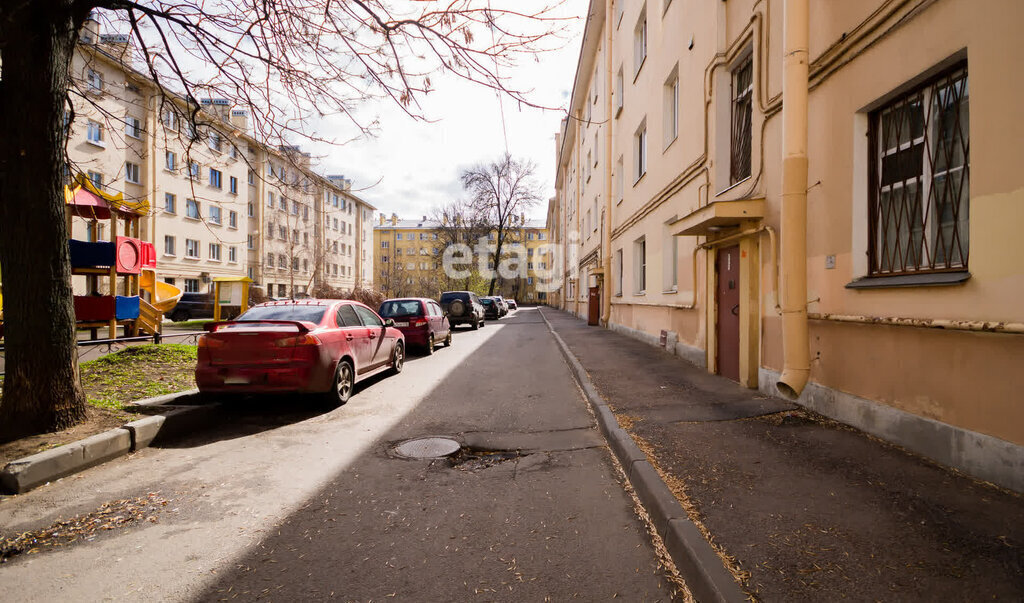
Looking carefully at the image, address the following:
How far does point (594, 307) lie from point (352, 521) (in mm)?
20031

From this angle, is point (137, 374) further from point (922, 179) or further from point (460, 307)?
point (460, 307)

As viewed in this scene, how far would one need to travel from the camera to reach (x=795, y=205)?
554 centimetres

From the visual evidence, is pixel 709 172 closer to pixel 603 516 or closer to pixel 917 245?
pixel 917 245

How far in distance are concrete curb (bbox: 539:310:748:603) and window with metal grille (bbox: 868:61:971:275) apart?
296 cm

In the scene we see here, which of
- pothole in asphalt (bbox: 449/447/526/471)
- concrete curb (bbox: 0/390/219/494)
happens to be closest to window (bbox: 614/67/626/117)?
pothole in asphalt (bbox: 449/447/526/471)

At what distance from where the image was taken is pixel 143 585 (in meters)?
2.64

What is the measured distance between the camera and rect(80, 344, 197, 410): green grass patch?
20.9 feet

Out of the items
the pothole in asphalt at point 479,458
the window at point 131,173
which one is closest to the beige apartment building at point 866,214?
the pothole in asphalt at point 479,458

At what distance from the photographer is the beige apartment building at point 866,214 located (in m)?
3.52

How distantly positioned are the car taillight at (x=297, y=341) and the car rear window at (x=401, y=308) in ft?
24.4

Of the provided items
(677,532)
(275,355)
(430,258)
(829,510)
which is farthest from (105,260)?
(430,258)

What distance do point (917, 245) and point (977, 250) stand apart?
885 mm

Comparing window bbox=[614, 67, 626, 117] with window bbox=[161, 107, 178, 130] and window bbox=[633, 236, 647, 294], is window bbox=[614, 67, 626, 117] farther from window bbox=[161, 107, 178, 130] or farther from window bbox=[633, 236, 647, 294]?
window bbox=[161, 107, 178, 130]

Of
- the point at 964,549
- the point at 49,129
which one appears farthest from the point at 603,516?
the point at 49,129
